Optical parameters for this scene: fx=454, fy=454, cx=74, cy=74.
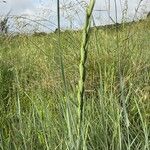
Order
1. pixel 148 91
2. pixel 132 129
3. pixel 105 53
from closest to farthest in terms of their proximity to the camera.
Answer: pixel 132 129 → pixel 148 91 → pixel 105 53

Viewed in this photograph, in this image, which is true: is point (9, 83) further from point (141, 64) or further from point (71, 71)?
point (141, 64)

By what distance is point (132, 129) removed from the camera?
6.37ft

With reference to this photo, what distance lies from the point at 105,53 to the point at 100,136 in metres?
1.54

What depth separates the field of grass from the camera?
4.96 feet

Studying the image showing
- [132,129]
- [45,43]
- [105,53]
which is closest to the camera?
[132,129]

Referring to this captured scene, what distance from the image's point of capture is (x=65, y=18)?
3.81 metres

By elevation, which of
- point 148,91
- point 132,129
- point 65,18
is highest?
point 65,18

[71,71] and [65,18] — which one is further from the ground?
[65,18]

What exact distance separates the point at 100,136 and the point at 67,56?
166 centimetres

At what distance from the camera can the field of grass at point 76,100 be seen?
1.51m

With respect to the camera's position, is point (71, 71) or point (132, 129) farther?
point (71, 71)

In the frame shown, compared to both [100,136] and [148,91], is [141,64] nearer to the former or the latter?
[148,91]

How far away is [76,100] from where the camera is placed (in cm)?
182

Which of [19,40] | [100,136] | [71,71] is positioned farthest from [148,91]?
[19,40]
